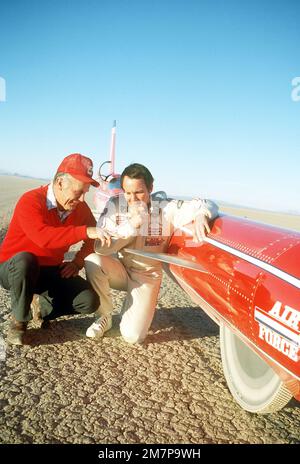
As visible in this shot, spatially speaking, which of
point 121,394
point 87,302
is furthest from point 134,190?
point 121,394

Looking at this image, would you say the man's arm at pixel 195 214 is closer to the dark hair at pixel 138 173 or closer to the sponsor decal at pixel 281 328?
the dark hair at pixel 138 173

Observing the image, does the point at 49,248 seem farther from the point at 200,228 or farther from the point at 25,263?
the point at 200,228

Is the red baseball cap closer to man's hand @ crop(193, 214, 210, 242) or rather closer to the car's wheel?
man's hand @ crop(193, 214, 210, 242)

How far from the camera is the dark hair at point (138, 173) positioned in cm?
300

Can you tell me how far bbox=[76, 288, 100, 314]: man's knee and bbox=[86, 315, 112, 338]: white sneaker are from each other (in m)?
0.15

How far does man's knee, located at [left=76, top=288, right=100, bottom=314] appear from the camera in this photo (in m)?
3.04

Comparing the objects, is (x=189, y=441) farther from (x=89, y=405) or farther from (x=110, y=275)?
(x=110, y=275)

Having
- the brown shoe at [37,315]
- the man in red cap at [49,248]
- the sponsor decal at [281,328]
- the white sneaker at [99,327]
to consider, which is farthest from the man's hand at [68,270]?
the sponsor decal at [281,328]

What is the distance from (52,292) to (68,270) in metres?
0.24

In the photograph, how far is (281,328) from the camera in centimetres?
175

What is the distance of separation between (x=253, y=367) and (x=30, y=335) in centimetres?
187

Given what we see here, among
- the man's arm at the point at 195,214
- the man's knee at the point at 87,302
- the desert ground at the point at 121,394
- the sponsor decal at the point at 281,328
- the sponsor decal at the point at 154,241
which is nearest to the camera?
the sponsor decal at the point at 281,328

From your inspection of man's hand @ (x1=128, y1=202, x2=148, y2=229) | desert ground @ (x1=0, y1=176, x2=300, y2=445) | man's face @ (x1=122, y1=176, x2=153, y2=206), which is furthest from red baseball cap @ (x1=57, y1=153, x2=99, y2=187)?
desert ground @ (x1=0, y1=176, x2=300, y2=445)
